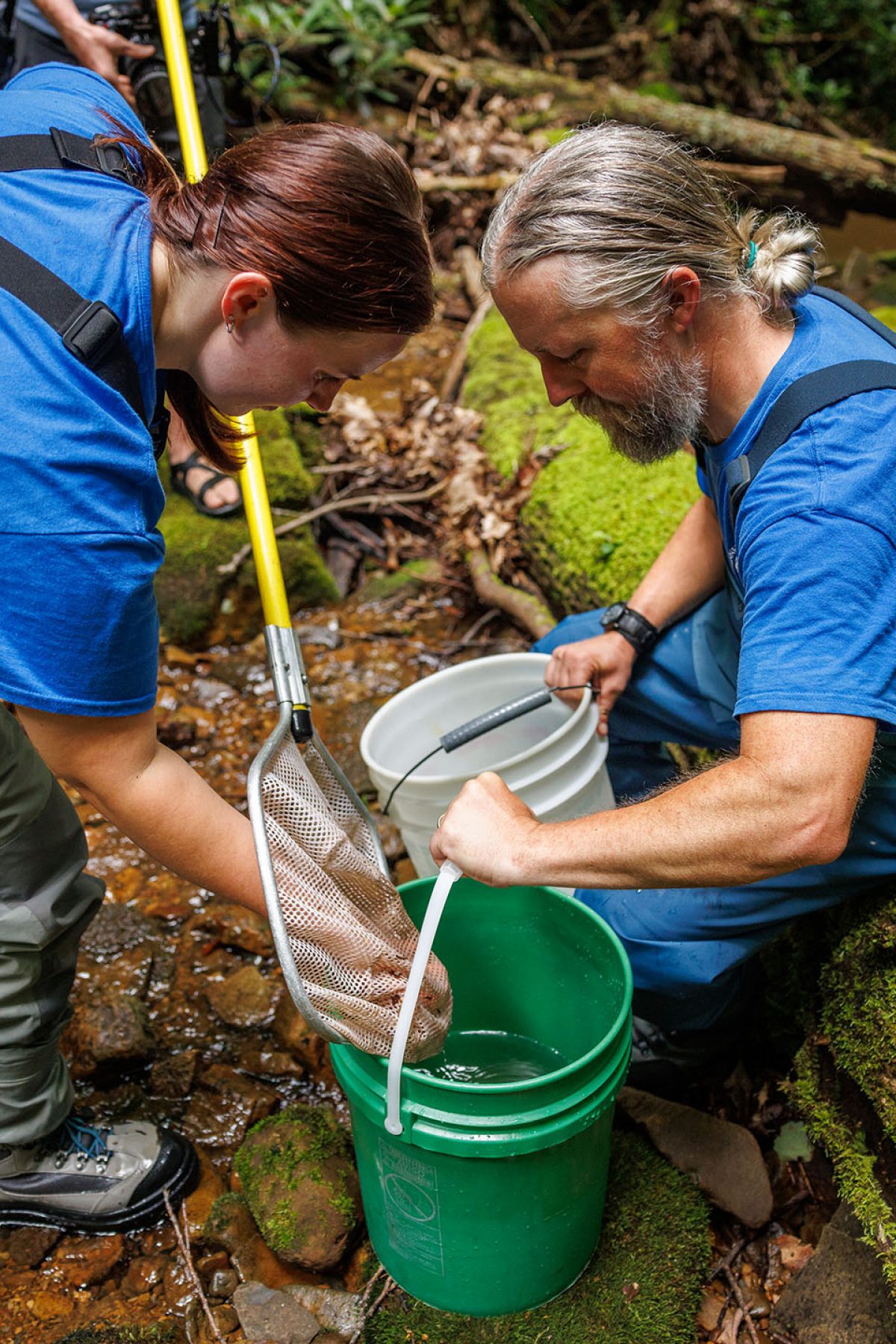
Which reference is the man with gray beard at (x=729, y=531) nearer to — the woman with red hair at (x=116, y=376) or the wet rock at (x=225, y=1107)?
the woman with red hair at (x=116, y=376)

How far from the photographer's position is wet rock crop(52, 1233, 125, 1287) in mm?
2221

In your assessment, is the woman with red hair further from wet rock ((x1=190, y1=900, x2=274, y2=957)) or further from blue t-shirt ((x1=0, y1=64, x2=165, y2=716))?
wet rock ((x1=190, y1=900, x2=274, y2=957))

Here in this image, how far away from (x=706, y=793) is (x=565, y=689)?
36.5 inches

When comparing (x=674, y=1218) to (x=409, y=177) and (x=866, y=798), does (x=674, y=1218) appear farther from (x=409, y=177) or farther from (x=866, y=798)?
(x=409, y=177)

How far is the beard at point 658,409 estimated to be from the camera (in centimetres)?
203

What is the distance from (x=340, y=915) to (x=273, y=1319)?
2.91 feet

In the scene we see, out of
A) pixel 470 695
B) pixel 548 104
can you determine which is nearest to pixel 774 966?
pixel 470 695

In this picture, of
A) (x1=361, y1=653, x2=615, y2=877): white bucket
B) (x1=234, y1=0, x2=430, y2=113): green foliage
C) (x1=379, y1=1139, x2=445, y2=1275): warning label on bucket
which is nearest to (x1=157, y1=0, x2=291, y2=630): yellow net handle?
(x1=361, y1=653, x2=615, y2=877): white bucket

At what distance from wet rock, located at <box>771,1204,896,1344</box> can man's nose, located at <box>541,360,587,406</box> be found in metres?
1.80

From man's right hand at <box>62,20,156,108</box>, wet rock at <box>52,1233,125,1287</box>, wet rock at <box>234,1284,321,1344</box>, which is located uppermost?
man's right hand at <box>62,20,156,108</box>

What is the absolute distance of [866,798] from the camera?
1.99 metres

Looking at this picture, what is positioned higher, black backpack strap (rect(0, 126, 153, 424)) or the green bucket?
black backpack strap (rect(0, 126, 153, 424))

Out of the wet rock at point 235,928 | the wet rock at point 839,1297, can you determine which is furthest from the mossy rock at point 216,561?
the wet rock at point 839,1297

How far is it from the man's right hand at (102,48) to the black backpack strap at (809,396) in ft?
8.91
